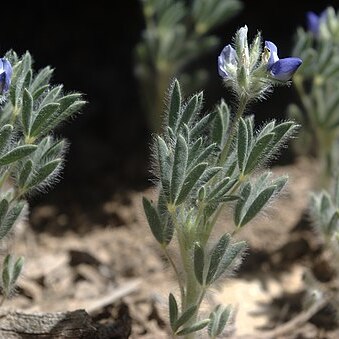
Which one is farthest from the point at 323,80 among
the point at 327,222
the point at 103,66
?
the point at 103,66

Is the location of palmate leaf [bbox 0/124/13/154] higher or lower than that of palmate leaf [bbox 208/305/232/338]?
higher

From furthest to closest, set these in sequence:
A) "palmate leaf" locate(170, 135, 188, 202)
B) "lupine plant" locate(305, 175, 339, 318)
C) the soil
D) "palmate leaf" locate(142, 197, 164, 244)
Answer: the soil
"lupine plant" locate(305, 175, 339, 318)
"palmate leaf" locate(142, 197, 164, 244)
"palmate leaf" locate(170, 135, 188, 202)

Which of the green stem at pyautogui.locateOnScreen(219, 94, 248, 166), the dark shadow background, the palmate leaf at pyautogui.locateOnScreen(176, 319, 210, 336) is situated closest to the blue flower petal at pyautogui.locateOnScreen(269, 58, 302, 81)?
the green stem at pyautogui.locateOnScreen(219, 94, 248, 166)

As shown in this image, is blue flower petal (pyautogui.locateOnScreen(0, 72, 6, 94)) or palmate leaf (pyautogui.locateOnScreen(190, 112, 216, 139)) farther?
palmate leaf (pyautogui.locateOnScreen(190, 112, 216, 139))

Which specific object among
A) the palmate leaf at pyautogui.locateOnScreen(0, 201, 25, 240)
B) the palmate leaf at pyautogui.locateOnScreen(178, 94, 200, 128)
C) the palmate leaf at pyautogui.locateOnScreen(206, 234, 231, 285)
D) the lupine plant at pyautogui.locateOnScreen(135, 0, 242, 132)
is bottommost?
the palmate leaf at pyautogui.locateOnScreen(206, 234, 231, 285)

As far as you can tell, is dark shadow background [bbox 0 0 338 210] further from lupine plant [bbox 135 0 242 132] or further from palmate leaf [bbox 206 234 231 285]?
palmate leaf [bbox 206 234 231 285]

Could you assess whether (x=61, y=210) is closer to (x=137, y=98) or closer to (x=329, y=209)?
(x=137, y=98)

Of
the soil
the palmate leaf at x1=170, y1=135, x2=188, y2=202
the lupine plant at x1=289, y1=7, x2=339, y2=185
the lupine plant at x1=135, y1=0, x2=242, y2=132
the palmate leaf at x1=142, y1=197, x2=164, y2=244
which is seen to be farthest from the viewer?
the lupine plant at x1=135, y1=0, x2=242, y2=132
